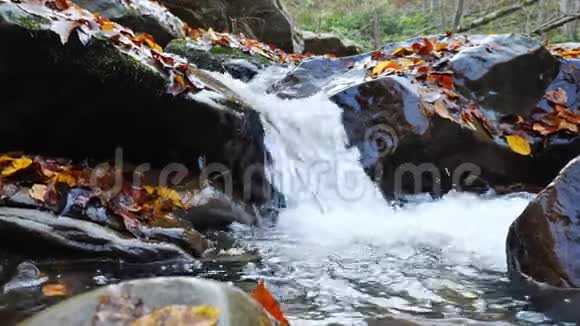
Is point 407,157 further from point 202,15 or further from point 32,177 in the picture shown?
point 202,15

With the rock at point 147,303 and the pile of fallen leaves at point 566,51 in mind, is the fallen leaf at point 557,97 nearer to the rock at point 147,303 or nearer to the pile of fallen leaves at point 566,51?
the pile of fallen leaves at point 566,51

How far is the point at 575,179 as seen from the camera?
3.00 metres

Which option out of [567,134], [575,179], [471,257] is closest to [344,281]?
[471,257]

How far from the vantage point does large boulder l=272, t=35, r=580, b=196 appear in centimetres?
541

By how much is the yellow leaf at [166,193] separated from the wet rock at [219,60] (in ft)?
10.4

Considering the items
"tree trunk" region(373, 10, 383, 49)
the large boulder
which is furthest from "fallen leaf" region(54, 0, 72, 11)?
"tree trunk" region(373, 10, 383, 49)

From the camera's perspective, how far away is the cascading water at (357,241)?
254cm

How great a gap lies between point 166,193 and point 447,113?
3082 millimetres

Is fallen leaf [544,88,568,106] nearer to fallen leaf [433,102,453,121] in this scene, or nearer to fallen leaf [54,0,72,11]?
fallen leaf [433,102,453,121]

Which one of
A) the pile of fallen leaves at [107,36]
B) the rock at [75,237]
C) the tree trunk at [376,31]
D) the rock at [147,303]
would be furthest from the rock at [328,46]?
the rock at [147,303]

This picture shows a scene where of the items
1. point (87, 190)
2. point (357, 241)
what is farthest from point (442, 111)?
point (87, 190)

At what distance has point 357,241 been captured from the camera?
391 centimetres

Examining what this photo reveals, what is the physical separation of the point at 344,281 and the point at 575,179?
4.53 feet

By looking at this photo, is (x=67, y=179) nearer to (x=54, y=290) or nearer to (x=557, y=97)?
(x=54, y=290)
